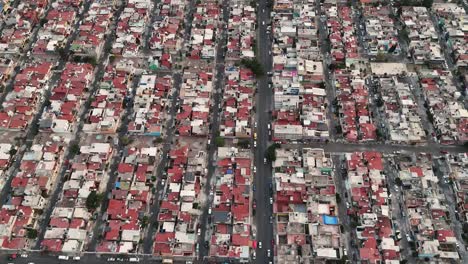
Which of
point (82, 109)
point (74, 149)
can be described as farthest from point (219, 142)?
point (82, 109)

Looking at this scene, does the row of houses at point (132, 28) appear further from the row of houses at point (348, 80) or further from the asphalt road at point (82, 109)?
the row of houses at point (348, 80)

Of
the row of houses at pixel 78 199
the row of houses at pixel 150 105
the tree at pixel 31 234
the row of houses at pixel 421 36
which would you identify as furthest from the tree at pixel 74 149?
the row of houses at pixel 421 36

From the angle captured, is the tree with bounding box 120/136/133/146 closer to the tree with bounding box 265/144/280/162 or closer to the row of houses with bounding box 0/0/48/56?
the tree with bounding box 265/144/280/162

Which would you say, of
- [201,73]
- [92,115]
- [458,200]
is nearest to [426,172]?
[458,200]

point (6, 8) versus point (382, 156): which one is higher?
point (6, 8)

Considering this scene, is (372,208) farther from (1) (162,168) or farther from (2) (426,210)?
(1) (162,168)

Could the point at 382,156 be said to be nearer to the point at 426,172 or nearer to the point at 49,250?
the point at 426,172
